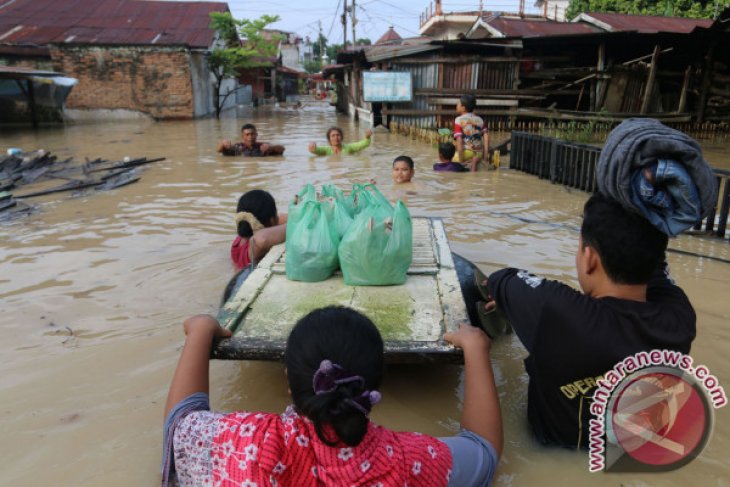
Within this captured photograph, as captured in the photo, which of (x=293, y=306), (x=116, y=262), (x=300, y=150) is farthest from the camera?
(x=300, y=150)

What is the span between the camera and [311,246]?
2.72 metres

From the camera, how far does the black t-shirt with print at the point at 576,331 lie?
1.83 meters

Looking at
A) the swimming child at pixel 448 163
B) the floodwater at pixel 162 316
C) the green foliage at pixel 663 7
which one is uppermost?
the green foliage at pixel 663 7

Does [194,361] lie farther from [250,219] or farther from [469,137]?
[469,137]

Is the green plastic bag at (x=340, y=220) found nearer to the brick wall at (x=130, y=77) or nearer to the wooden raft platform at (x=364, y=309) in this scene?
the wooden raft platform at (x=364, y=309)

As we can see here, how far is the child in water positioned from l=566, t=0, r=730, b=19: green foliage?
24.4 m

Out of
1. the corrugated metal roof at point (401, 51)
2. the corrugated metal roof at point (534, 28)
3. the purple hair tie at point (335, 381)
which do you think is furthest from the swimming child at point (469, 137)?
the corrugated metal roof at point (534, 28)

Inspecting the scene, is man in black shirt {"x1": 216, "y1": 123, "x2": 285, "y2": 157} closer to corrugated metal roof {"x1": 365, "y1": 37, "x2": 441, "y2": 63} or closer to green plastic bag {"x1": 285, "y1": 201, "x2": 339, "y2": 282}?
corrugated metal roof {"x1": 365, "y1": 37, "x2": 441, "y2": 63}

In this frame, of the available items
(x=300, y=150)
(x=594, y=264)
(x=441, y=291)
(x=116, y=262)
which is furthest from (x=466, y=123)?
(x=594, y=264)

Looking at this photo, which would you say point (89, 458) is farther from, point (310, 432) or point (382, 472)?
point (382, 472)

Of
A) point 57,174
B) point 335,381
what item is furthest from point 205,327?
point 57,174

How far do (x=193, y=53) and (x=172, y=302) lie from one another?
19576mm

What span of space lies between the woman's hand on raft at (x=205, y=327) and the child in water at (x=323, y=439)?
409 mm

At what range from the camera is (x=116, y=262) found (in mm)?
4684
